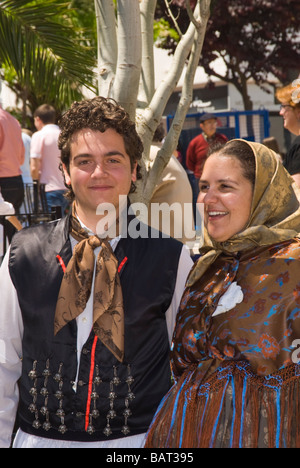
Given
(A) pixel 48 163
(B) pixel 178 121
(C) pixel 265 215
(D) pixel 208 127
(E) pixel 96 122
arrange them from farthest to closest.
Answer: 1. (D) pixel 208 127
2. (A) pixel 48 163
3. (B) pixel 178 121
4. (C) pixel 265 215
5. (E) pixel 96 122

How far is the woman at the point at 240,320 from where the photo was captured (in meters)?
2.32

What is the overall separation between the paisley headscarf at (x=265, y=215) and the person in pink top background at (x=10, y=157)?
14.6 ft

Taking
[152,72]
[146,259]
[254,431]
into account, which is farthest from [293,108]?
[254,431]

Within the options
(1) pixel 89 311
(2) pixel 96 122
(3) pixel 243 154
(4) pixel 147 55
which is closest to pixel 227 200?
(3) pixel 243 154

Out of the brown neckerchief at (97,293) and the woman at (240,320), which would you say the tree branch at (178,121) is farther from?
the brown neckerchief at (97,293)

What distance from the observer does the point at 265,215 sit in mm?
2561

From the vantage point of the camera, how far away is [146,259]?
245cm

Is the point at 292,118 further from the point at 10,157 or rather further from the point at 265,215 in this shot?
the point at 10,157

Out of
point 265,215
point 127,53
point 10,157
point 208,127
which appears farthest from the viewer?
point 208,127

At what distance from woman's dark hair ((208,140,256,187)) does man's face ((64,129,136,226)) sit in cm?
46

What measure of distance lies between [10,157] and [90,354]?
4797 mm

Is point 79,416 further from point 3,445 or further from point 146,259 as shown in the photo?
point 146,259

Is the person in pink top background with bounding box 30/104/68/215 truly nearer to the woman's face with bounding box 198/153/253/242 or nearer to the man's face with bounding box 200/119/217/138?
the man's face with bounding box 200/119/217/138

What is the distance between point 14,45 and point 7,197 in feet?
5.30
